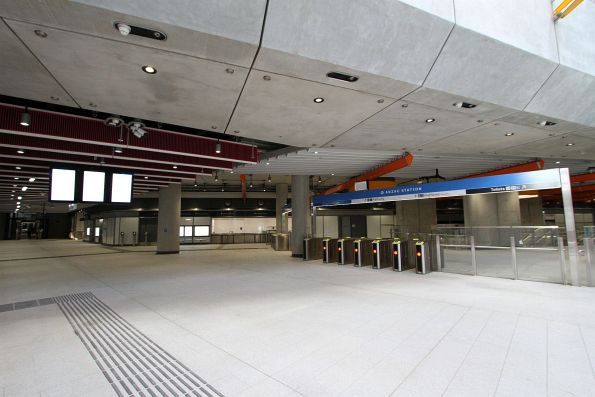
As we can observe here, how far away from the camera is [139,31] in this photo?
327 cm

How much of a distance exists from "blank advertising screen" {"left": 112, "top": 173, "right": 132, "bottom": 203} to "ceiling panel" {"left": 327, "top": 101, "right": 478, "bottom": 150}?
592 cm

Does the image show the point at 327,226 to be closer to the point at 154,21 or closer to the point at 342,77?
the point at 342,77

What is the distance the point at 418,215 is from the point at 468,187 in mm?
12138

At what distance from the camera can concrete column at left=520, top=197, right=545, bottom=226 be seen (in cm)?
2116

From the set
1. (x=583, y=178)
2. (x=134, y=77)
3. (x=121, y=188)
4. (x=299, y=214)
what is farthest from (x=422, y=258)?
(x=583, y=178)

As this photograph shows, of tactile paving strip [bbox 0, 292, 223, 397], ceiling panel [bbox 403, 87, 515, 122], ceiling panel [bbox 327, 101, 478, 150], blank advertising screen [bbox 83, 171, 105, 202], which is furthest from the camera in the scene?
blank advertising screen [bbox 83, 171, 105, 202]

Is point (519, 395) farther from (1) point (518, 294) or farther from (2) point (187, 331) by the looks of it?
(1) point (518, 294)

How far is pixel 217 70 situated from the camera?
4098 mm

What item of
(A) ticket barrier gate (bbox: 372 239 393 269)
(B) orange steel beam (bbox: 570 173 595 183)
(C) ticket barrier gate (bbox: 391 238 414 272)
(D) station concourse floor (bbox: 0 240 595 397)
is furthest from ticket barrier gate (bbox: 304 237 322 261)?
(B) orange steel beam (bbox: 570 173 595 183)

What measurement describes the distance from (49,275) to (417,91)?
10847mm

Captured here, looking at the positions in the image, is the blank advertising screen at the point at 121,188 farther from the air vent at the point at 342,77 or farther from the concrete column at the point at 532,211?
the concrete column at the point at 532,211

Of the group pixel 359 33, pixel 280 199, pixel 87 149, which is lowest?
pixel 280 199

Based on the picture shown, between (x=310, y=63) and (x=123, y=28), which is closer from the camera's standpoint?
(x=123, y=28)

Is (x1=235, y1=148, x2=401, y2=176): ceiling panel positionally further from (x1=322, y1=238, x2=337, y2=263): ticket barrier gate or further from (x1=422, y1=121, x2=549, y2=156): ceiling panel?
(x1=322, y1=238, x2=337, y2=263): ticket barrier gate
